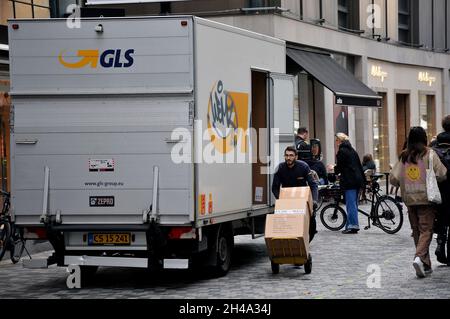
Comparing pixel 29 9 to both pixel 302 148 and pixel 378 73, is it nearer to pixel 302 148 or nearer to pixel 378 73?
pixel 302 148

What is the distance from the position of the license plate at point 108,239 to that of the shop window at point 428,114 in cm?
3196

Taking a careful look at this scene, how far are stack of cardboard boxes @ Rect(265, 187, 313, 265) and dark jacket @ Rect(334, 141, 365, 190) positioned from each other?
6170mm

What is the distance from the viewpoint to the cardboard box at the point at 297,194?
46.5ft

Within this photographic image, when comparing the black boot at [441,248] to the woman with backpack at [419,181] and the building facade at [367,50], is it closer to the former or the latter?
the woman with backpack at [419,181]

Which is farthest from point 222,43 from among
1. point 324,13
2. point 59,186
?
Result: point 324,13

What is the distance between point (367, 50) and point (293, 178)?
71.9 feet

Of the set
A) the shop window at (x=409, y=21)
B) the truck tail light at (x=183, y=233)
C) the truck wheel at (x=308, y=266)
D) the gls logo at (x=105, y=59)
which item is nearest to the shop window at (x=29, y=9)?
the gls logo at (x=105, y=59)

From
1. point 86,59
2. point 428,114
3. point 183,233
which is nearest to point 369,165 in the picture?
point 428,114

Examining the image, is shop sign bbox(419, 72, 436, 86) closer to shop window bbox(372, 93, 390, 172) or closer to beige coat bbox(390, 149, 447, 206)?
shop window bbox(372, 93, 390, 172)

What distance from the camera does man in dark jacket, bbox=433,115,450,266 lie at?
1347cm

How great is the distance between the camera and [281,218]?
13.8 metres

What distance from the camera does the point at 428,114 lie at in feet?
147

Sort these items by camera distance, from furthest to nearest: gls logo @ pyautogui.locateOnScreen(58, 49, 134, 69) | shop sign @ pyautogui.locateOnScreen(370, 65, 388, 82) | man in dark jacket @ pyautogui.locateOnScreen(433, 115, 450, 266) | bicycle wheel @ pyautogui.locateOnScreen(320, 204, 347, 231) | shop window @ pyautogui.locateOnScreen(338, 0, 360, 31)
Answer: shop sign @ pyautogui.locateOnScreen(370, 65, 388, 82) < shop window @ pyautogui.locateOnScreen(338, 0, 360, 31) < bicycle wheel @ pyautogui.locateOnScreen(320, 204, 347, 231) < man in dark jacket @ pyautogui.locateOnScreen(433, 115, 450, 266) < gls logo @ pyautogui.locateOnScreen(58, 49, 134, 69)

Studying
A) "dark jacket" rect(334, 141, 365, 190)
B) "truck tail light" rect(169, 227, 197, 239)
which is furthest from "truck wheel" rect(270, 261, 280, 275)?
"dark jacket" rect(334, 141, 365, 190)
